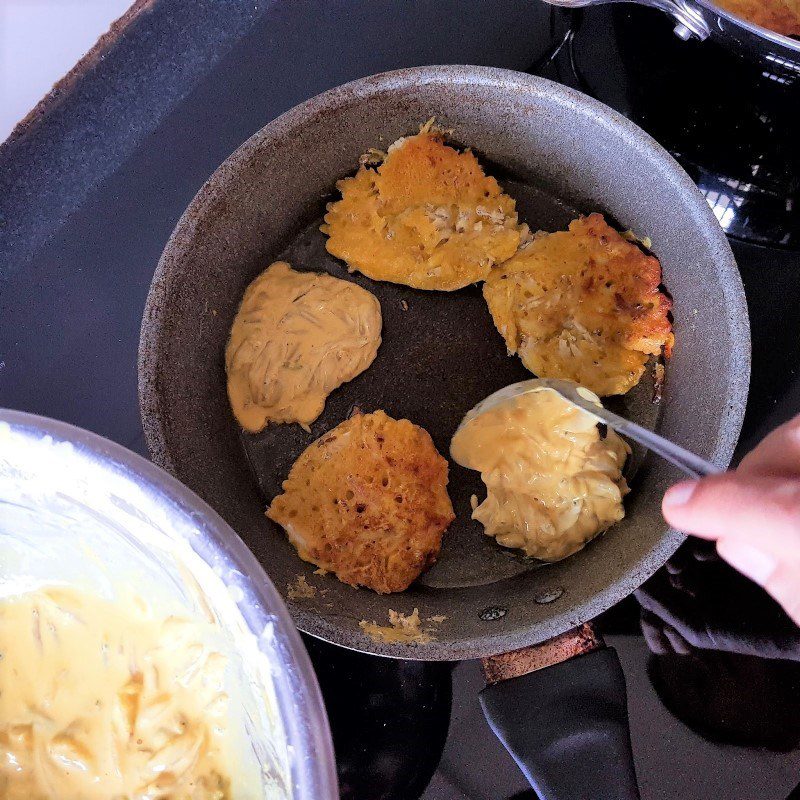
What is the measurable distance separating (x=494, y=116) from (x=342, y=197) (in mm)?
235

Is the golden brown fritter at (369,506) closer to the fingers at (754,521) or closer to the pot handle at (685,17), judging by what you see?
the fingers at (754,521)

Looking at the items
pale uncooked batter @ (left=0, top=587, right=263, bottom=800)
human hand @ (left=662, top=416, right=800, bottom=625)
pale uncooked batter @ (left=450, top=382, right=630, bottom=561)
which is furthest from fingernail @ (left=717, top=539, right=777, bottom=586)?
pale uncooked batter @ (left=0, top=587, right=263, bottom=800)

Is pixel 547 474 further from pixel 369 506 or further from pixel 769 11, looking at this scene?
pixel 769 11

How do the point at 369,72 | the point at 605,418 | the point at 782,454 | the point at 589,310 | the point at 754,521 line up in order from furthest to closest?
the point at 369,72 → the point at 589,310 → the point at 605,418 → the point at 782,454 → the point at 754,521

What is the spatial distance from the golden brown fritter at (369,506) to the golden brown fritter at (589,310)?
211mm

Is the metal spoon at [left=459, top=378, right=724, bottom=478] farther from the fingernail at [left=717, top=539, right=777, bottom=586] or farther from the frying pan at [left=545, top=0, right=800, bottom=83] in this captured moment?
the frying pan at [left=545, top=0, right=800, bottom=83]

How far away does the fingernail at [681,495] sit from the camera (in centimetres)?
65

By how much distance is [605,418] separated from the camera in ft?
3.02

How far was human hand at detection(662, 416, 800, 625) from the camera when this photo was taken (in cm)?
61

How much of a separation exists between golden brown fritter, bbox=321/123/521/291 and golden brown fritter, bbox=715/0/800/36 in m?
0.37

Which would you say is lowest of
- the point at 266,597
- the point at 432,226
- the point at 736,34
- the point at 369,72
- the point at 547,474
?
the point at 547,474

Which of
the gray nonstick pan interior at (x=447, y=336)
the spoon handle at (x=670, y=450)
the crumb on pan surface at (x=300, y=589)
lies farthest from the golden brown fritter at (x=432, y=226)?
the crumb on pan surface at (x=300, y=589)

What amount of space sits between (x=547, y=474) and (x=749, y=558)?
36 centimetres

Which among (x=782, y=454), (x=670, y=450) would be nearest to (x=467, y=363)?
(x=670, y=450)
